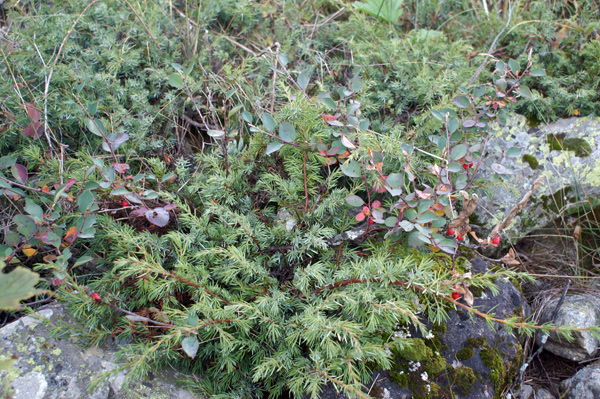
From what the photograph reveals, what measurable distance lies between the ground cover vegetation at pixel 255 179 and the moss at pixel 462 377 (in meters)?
0.25

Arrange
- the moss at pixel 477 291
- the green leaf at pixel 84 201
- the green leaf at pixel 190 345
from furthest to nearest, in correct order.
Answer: the moss at pixel 477 291, the green leaf at pixel 84 201, the green leaf at pixel 190 345

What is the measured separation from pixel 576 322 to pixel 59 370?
261cm

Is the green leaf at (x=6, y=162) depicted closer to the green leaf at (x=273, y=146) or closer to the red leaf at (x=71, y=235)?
the red leaf at (x=71, y=235)

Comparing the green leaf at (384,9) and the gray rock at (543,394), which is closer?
the gray rock at (543,394)

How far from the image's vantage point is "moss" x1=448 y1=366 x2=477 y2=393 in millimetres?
1779

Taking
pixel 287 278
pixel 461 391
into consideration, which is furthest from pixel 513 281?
pixel 287 278

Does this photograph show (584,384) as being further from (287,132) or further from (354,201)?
(287,132)

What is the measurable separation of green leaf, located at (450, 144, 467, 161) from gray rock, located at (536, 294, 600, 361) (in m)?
1.09

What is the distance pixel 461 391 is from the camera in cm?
177

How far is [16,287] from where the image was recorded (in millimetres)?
1054

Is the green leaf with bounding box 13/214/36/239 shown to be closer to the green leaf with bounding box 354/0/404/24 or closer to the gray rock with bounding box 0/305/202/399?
the gray rock with bounding box 0/305/202/399

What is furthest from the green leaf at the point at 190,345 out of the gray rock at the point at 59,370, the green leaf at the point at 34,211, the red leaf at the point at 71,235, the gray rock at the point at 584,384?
the gray rock at the point at 584,384

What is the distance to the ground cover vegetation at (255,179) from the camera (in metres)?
1.64

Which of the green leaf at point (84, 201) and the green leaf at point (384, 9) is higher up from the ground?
the green leaf at point (384, 9)
